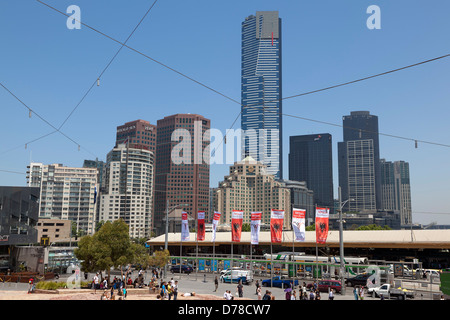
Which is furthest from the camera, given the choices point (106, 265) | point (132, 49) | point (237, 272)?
point (237, 272)

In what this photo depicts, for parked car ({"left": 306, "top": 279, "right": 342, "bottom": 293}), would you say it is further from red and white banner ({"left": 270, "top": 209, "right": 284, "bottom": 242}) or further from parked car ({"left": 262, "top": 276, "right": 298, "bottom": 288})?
red and white banner ({"left": 270, "top": 209, "right": 284, "bottom": 242})

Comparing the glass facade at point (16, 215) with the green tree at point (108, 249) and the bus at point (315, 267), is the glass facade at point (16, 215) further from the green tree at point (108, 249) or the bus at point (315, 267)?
the bus at point (315, 267)

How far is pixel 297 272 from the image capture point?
50344 millimetres

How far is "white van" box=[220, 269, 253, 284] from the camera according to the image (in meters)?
46.9

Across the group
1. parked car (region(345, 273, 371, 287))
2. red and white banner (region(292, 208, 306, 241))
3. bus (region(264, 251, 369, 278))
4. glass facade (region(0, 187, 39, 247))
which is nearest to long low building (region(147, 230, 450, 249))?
bus (region(264, 251, 369, 278))

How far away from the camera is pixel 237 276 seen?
47.7 metres

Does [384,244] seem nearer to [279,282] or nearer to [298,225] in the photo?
[279,282]

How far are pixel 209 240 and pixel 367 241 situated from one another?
32.3 m

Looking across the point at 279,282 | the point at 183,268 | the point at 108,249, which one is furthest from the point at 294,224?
the point at 183,268

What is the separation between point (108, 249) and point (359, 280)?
1066 inches

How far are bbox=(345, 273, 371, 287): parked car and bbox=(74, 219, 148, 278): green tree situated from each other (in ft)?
79.4

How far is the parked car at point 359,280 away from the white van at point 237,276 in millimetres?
11381
